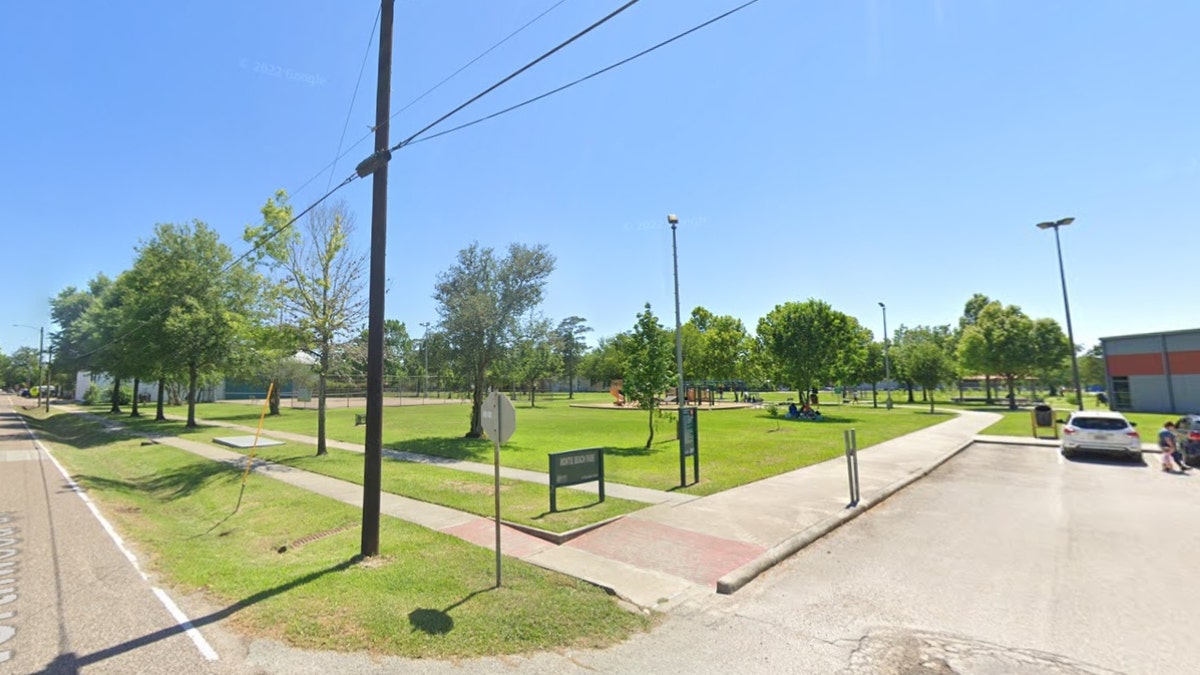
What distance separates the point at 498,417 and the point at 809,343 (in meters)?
34.0

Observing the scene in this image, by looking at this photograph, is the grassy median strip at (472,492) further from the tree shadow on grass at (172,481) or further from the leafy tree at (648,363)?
the leafy tree at (648,363)

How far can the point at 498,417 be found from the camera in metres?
6.47

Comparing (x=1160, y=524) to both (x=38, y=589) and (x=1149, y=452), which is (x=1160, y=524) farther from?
(x=38, y=589)

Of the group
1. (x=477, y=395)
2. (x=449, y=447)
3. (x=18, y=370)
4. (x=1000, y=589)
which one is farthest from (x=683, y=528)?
(x=18, y=370)

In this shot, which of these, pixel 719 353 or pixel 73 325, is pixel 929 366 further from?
pixel 73 325

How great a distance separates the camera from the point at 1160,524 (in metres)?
8.57

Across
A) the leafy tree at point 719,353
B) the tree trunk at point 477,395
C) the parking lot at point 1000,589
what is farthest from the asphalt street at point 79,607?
the leafy tree at point 719,353

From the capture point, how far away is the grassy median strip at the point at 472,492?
351 inches

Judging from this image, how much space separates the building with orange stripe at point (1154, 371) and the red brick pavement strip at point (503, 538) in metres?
39.3

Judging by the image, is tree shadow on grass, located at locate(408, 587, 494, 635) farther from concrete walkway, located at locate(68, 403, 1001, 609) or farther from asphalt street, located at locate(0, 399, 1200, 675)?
concrete walkway, located at locate(68, 403, 1001, 609)

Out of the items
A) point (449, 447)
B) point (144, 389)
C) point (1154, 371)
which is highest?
A: point (144, 389)

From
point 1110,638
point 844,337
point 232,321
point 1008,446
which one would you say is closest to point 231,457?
point 232,321

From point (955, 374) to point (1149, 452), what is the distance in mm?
38804

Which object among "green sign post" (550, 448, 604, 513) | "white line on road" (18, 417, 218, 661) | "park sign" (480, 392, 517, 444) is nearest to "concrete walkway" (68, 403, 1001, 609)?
"green sign post" (550, 448, 604, 513)
